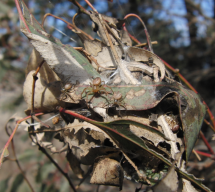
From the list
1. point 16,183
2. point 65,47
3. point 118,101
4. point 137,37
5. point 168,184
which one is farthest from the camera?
point 137,37

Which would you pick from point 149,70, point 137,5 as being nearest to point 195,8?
point 137,5

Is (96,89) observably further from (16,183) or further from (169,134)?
(16,183)

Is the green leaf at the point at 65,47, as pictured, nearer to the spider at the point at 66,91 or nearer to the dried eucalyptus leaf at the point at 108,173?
the spider at the point at 66,91

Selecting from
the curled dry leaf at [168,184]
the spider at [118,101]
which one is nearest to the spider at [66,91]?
the spider at [118,101]

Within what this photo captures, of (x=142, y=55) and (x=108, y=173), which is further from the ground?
(x=142, y=55)

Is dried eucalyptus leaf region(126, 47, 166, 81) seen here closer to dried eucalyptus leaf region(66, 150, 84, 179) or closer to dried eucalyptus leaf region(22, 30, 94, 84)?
dried eucalyptus leaf region(22, 30, 94, 84)

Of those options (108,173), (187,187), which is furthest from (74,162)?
(187,187)

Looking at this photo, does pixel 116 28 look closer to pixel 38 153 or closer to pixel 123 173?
pixel 123 173

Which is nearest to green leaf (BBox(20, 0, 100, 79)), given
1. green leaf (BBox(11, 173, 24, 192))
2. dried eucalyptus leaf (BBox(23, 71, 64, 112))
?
dried eucalyptus leaf (BBox(23, 71, 64, 112))
